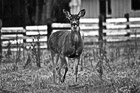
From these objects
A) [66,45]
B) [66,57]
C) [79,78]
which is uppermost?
[66,45]

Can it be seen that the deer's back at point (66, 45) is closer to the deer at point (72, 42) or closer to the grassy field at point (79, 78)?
the deer at point (72, 42)

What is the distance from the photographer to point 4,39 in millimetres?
21453

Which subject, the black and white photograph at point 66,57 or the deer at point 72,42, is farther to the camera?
the deer at point 72,42

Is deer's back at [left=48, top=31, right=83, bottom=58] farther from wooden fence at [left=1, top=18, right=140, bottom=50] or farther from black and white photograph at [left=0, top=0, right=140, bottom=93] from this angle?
wooden fence at [left=1, top=18, right=140, bottom=50]

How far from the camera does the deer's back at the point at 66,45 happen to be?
10.9 m

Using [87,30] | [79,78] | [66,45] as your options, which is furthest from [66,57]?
[87,30]

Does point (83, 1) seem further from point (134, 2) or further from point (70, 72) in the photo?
point (70, 72)

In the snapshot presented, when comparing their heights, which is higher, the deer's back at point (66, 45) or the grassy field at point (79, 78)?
the deer's back at point (66, 45)

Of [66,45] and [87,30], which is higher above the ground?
[66,45]

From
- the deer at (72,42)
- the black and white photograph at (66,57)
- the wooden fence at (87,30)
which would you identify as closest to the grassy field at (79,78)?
the black and white photograph at (66,57)

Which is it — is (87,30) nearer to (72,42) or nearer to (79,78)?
(79,78)

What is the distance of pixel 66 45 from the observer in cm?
1116

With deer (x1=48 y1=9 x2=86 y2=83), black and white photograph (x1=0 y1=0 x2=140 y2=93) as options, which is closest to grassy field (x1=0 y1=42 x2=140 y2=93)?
black and white photograph (x1=0 y1=0 x2=140 y2=93)

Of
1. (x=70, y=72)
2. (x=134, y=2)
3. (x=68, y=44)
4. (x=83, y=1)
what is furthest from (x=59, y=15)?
(x=68, y=44)
